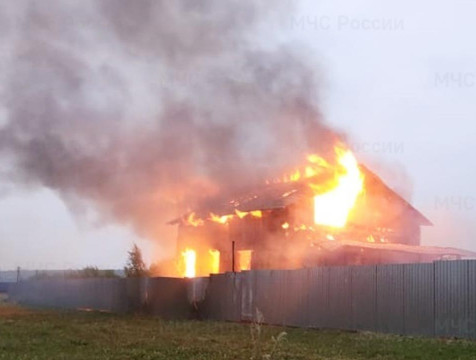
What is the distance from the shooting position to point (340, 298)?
21812mm

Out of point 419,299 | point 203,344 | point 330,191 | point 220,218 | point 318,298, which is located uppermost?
point 330,191

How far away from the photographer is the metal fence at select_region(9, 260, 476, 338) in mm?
18062

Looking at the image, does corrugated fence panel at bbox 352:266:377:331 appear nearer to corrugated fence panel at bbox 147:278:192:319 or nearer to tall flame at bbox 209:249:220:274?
corrugated fence panel at bbox 147:278:192:319

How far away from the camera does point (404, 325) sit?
19250 mm

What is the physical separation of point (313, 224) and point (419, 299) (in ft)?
54.4

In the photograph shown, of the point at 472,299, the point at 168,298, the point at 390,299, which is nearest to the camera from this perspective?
the point at 472,299

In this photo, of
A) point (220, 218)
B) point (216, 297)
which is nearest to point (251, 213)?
point (220, 218)

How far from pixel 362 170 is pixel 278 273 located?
13808 millimetres

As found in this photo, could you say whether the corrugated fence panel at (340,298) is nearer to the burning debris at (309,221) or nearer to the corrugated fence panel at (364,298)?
the corrugated fence panel at (364,298)

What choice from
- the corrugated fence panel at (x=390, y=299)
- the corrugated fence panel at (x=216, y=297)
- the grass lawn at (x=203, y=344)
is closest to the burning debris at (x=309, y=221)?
the corrugated fence panel at (x=216, y=297)

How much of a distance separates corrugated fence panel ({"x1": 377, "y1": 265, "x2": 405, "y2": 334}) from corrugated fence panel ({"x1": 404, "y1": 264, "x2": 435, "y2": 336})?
0.22 meters

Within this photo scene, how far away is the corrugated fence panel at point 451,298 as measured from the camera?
57.6 ft

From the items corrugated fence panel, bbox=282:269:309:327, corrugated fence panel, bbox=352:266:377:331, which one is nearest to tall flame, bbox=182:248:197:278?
corrugated fence panel, bbox=282:269:309:327

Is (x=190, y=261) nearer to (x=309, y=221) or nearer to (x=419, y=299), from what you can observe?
(x=309, y=221)
